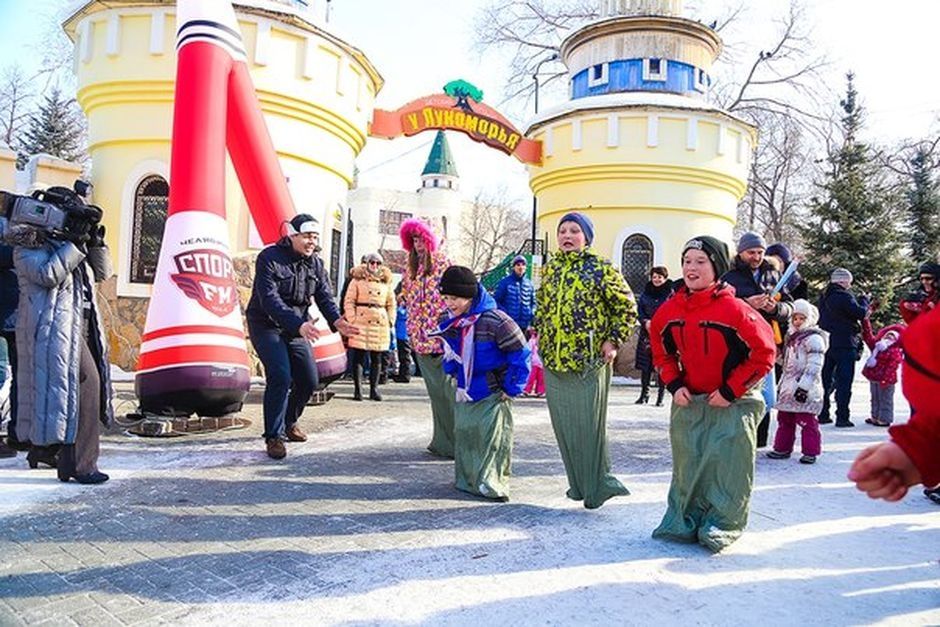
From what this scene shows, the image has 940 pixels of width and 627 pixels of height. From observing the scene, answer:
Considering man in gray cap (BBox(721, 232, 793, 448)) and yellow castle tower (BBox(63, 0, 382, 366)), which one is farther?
yellow castle tower (BBox(63, 0, 382, 366))

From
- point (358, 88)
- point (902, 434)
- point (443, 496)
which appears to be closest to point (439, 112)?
point (358, 88)

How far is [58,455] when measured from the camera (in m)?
4.32

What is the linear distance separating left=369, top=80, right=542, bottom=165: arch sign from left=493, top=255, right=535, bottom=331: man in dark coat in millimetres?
3883

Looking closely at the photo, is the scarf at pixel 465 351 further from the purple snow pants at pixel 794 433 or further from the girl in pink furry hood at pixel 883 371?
the girl in pink furry hood at pixel 883 371

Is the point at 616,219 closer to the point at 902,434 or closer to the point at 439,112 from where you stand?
the point at 439,112

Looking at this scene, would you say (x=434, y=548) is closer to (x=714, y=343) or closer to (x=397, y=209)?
(x=714, y=343)

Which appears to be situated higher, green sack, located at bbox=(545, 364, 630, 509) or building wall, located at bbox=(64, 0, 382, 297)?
building wall, located at bbox=(64, 0, 382, 297)

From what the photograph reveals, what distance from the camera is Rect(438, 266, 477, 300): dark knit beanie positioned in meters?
4.33

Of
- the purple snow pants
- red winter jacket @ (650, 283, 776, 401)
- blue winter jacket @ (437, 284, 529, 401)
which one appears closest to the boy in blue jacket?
blue winter jacket @ (437, 284, 529, 401)

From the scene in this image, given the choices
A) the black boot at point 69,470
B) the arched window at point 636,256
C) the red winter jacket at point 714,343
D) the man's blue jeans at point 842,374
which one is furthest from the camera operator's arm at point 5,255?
the arched window at point 636,256

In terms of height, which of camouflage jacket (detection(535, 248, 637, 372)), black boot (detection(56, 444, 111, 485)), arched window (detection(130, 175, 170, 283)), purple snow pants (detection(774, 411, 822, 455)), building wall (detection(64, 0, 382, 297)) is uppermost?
building wall (detection(64, 0, 382, 297))

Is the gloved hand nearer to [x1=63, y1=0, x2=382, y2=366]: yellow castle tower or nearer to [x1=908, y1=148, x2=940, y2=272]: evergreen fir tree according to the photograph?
[x1=63, y1=0, x2=382, y2=366]: yellow castle tower

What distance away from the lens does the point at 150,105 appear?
900 cm

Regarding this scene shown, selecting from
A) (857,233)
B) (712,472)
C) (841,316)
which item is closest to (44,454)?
(712,472)
